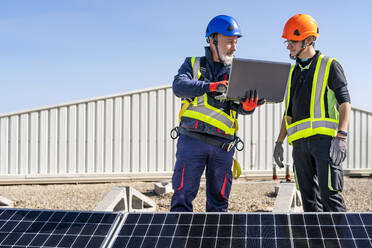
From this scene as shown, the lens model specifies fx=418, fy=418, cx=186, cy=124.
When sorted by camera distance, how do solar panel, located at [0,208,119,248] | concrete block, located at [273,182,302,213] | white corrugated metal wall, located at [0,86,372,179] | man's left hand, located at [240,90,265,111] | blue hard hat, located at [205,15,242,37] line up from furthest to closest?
white corrugated metal wall, located at [0,86,372,179], concrete block, located at [273,182,302,213], blue hard hat, located at [205,15,242,37], man's left hand, located at [240,90,265,111], solar panel, located at [0,208,119,248]

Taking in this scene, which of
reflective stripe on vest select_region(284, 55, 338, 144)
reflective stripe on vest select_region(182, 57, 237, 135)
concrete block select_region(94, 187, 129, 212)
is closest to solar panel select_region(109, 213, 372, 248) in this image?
reflective stripe on vest select_region(182, 57, 237, 135)

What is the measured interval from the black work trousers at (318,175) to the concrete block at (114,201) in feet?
11.6

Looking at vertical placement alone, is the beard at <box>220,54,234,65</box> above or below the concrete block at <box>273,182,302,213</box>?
above

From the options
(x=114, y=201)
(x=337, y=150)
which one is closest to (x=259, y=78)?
(x=337, y=150)

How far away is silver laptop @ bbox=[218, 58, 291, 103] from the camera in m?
3.83

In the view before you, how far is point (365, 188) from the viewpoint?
12.2 meters

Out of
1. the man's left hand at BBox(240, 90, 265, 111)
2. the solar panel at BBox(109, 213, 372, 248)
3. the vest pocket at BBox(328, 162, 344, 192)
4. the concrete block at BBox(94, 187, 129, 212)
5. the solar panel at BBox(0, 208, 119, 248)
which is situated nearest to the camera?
the solar panel at BBox(109, 213, 372, 248)

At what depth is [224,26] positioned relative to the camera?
13.8 ft

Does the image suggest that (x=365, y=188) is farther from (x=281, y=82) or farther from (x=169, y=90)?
(x=281, y=82)

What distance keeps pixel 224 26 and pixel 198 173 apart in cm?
149

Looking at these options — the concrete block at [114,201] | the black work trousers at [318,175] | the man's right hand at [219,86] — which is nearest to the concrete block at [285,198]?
the black work trousers at [318,175]

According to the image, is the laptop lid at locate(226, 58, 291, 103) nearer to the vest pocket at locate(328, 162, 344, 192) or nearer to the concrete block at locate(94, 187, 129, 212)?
the vest pocket at locate(328, 162, 344, 192)

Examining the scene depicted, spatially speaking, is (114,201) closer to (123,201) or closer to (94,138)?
(123,201)

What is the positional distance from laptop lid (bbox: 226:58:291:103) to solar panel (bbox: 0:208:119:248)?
1730 mm
